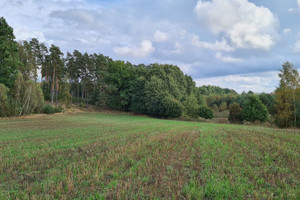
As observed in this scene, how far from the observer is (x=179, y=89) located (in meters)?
55.4

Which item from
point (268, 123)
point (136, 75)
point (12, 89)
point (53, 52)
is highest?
point (53, 52)

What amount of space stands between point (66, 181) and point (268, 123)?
41176 millimetres

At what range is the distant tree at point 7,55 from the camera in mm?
31328

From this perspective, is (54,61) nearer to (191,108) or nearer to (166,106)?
(166,106)

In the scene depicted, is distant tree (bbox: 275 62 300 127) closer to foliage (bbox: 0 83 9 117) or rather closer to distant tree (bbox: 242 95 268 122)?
distant tree (bbox: 242 95 268 122)

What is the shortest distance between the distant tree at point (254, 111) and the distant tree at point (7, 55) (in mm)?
49484

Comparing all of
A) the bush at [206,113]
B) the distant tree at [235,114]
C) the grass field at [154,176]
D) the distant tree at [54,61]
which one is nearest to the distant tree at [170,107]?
the bush at [206,113]

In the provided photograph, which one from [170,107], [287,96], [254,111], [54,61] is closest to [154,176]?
[287,96]

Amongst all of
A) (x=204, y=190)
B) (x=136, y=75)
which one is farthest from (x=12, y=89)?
(x=204, y=190)

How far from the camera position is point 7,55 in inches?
1250

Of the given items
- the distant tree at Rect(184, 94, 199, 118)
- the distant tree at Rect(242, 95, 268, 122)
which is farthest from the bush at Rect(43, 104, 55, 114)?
the distant tree at Rect(242, 95, 268, 122)

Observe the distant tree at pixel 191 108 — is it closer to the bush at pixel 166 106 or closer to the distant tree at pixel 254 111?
the bush at pixel 166 106

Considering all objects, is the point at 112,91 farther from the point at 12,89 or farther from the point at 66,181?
the point at 66,181

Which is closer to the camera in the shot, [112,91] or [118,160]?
[118,160]
